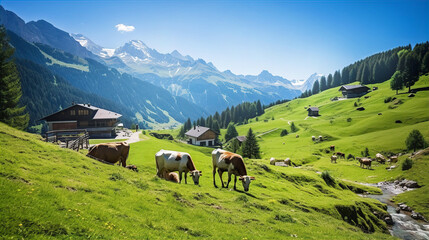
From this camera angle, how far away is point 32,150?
53.8 feet

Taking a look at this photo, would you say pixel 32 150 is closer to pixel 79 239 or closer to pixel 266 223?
pixel 79 239

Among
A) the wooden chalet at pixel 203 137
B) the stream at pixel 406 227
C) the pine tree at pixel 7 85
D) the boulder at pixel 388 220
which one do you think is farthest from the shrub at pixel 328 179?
the wooden chalet at pixel 203 137

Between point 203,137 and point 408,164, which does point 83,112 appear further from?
point 408,164

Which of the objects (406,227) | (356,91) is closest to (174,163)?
(406,227)

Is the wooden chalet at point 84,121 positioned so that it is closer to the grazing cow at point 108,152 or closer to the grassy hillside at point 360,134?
the grazing cow at point 108,152

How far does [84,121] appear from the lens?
85.6m

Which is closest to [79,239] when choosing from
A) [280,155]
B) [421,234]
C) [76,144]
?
[76,144]

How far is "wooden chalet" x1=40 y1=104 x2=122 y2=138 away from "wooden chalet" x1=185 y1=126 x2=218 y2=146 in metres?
59.7

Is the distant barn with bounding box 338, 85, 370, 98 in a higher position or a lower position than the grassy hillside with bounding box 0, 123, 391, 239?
higher

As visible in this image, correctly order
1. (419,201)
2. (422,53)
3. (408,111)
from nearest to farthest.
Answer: (419,201)
(408,111)
(422,53)

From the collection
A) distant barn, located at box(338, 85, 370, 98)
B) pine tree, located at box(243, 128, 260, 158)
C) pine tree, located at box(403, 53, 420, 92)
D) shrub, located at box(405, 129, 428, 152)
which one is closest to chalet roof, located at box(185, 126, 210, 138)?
pine tree, located at box(243, 128, 260, 158)

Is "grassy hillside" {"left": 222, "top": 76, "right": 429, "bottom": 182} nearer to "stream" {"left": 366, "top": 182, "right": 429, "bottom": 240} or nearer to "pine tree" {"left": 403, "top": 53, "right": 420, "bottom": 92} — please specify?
"pine tree" {"left": 403, "top": 53, "right": 420, "bottom": 92}

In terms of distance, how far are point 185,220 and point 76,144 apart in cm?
2269

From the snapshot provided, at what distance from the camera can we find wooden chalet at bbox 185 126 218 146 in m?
139
